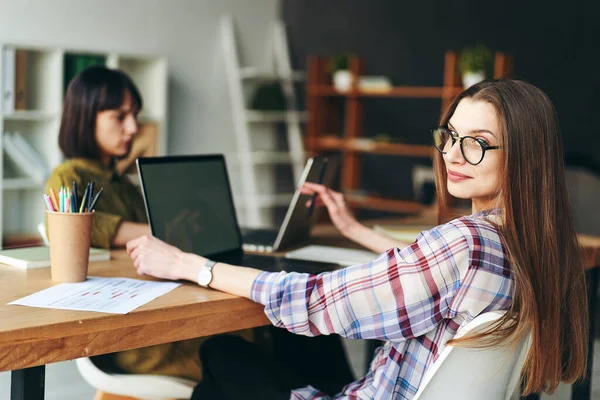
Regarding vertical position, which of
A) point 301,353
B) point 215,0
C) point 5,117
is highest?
point 215,0

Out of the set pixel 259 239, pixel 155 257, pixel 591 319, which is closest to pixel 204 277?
pixel 155 257

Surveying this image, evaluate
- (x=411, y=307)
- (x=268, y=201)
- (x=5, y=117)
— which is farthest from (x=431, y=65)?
(x=411, y=307)

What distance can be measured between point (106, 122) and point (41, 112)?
2553 millimetres

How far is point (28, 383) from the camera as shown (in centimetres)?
134

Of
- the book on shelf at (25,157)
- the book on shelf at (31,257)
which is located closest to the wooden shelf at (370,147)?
the book on shelf at (25,157)

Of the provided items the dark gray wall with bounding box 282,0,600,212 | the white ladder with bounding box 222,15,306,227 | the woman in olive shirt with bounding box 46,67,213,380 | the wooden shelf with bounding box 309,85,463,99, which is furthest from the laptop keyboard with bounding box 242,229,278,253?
the white ladder with bounding box 222,15,306,227

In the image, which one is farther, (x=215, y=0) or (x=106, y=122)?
(x=215, y=0)

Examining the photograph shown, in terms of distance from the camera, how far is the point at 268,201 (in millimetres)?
5902

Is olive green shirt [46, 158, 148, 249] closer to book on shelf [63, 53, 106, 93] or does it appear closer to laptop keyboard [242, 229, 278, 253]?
laptop keyboard [242, 229, 278, 253]

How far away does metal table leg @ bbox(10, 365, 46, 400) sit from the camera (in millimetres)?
1335

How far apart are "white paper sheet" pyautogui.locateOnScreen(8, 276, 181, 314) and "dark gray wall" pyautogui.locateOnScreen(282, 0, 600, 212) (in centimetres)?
412

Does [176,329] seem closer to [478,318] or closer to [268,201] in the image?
[478,318]

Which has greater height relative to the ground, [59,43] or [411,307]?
[59,43]

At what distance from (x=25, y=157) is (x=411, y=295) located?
376 cm
